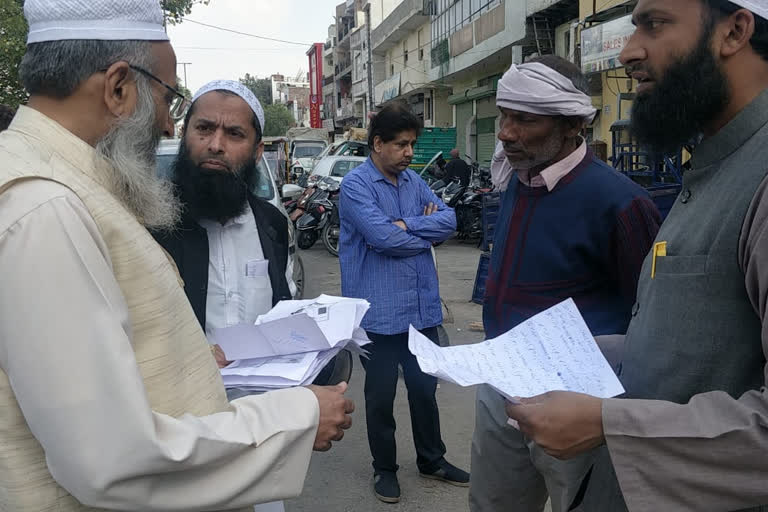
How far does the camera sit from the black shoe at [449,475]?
10.9 feet

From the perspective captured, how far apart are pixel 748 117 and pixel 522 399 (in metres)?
0.73

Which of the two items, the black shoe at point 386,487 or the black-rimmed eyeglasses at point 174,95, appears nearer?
the black-rimmed eyeglasses at point 174,95

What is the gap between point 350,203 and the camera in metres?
3.29

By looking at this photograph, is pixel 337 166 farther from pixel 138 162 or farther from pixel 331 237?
pixel 138 162

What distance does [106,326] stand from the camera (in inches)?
39.2

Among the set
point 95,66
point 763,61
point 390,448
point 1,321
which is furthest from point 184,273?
point 763,61

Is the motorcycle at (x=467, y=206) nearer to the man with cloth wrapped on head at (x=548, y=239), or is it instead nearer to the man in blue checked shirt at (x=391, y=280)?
the man in blue checked shirt at (x=391, y=280)

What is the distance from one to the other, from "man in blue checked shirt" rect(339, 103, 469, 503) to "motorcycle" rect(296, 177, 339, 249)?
24.2ft

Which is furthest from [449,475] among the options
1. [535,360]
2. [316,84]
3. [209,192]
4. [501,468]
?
[316,84]

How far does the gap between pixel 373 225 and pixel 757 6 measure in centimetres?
214

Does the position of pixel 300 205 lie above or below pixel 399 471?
above

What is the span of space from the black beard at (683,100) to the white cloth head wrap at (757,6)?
8 centimetres

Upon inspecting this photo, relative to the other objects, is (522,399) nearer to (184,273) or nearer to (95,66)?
(95,66)

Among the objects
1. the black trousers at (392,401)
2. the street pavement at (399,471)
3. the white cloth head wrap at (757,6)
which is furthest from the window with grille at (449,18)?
the white cloth head wrap at (757,6)
